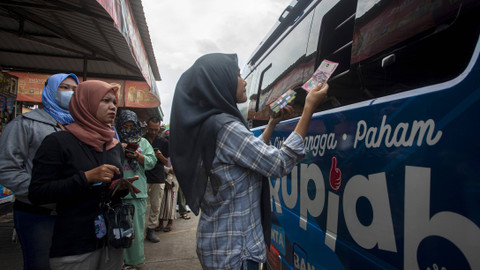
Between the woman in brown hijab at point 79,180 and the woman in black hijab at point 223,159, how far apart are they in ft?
1.67

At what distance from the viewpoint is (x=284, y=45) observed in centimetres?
232

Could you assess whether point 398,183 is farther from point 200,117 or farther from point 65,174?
point 65,174

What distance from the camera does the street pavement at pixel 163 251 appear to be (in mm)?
3451

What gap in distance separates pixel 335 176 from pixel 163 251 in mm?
3422

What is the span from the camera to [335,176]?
1.37m

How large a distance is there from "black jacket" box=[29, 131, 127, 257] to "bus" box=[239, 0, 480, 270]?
48.9 inches

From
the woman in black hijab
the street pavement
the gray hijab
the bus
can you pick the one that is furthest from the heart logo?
the street pavement

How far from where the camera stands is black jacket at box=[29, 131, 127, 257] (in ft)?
4.48

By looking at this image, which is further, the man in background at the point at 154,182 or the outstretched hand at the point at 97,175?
the man in background at the point at 154,182

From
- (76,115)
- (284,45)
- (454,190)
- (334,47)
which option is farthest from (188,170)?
(284,45)

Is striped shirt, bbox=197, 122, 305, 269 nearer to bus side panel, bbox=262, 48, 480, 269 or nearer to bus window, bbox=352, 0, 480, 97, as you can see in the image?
bus side panel, bbox=262, 48, 480, 269

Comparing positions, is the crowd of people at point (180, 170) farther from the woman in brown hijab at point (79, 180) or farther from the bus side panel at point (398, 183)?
the bus side panel at point (398, 183)

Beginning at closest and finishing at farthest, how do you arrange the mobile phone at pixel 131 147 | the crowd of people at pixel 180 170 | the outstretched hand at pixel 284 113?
the crowd of people at pixel 180 170 < the outstretched hand at pixel 284 113 < the mobile phone at pixel 131 147

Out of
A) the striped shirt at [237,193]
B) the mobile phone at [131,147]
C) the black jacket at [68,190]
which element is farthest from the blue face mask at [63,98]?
the striped shirt at [237,193]
